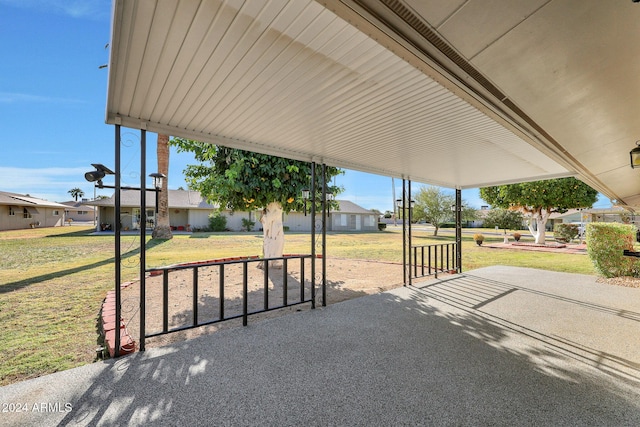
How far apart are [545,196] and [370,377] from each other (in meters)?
17.0

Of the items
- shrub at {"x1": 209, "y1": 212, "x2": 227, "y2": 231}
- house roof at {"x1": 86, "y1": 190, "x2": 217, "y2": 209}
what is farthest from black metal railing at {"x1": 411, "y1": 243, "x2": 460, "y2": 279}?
A: shrub at {"x1": 209, "y1": 212, "x2": 227, "y2": 231}

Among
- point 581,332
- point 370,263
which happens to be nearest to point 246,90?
point 581,332

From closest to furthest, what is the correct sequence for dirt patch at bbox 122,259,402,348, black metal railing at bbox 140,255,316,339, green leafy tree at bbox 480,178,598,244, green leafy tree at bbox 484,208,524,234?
black metal railing at bbox 140,255,316,339
dirt patch at bbox 122,259,402,348
green leafy tree at bbox 480,178,598,244
green leafy tree at bbox 484,208,524,234

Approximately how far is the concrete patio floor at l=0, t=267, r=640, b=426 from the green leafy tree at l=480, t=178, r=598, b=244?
13.2 metres

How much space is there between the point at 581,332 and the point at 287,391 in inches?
136

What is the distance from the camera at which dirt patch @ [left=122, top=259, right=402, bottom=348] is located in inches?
134

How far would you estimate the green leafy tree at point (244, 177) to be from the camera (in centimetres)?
553

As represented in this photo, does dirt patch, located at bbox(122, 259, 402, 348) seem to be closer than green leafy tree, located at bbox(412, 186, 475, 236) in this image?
Yes

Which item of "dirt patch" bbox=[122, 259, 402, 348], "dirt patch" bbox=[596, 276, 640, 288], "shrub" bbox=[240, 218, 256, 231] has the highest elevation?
"shrub" bbox=[240, 218, 256, 231]

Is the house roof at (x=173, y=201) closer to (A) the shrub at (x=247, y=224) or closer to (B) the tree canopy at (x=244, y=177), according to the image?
(A) the shrub at (x=247, y=224)

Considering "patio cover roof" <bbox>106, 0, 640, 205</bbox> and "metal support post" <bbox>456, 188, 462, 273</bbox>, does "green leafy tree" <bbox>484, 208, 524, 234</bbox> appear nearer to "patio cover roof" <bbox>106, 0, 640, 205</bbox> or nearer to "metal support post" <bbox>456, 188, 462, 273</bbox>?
"metal support post" <bbox>456, 188, 462, 273</bbox>

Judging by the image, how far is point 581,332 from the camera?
2.97 metres

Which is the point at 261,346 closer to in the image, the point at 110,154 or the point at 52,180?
the point at 110,154

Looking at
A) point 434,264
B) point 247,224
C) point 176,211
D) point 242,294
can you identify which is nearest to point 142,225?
point 242,294
